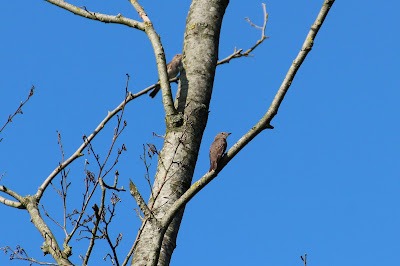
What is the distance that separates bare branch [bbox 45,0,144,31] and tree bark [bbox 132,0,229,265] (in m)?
0.50

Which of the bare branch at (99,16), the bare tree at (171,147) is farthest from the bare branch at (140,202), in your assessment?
the bare branch at (99,16)

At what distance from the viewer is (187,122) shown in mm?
4906

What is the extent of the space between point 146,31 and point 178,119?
3.41 ft

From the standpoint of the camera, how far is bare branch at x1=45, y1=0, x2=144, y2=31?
5.68m

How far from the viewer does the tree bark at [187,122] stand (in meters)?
4.51

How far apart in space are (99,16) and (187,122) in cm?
171

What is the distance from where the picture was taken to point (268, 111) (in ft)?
13.5

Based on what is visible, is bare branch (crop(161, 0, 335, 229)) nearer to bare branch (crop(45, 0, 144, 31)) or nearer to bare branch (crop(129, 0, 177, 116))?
bare branch (crop(129, 0, 177, 116))

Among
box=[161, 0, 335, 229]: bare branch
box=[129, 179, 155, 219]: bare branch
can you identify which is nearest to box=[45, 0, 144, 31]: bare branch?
box=[161, 0, 335, 229]: bare branch

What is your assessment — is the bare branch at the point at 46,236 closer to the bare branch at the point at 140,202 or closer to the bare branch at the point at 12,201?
the bare branch at the point at 12,201

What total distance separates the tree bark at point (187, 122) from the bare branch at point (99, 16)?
1.65 feet

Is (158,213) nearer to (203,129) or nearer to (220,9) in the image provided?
(203,129)

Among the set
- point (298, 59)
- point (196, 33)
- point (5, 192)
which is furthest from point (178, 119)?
point (5, 192)

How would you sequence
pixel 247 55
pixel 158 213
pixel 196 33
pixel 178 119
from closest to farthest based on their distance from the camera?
pixel 158 213 < pixel 178 119 < pixel 196 33 < pixel 247 55
